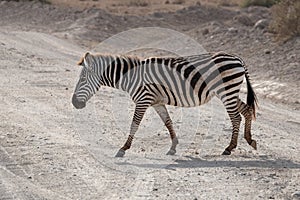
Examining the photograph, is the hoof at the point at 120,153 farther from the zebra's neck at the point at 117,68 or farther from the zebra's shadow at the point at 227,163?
the zebra's neck at the point at 117,68

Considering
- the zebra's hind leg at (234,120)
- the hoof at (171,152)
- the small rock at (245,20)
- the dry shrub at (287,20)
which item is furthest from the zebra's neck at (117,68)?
the small rock at (245,20)

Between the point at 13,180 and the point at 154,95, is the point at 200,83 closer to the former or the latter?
the point at 154,95

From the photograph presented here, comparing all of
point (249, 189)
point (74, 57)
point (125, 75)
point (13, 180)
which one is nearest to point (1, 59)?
point (74, 57)

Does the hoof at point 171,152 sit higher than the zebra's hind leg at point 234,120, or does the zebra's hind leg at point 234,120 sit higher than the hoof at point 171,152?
the zebra's hind leg at point 234,120

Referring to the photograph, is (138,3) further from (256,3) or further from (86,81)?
(86,81)

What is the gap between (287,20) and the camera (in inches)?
862

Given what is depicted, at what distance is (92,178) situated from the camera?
8750 millimetres

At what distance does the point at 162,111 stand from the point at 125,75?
0.81 metres

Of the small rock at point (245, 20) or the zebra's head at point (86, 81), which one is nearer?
the zebra's head at point (86, 81)

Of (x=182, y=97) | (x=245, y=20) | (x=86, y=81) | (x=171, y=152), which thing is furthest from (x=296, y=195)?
(x=245, y=20)

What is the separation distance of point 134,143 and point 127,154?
0.88 metres

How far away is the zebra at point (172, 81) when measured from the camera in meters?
10.1

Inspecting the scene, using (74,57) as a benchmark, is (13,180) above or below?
above

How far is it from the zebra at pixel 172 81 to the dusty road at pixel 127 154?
0.52 m
